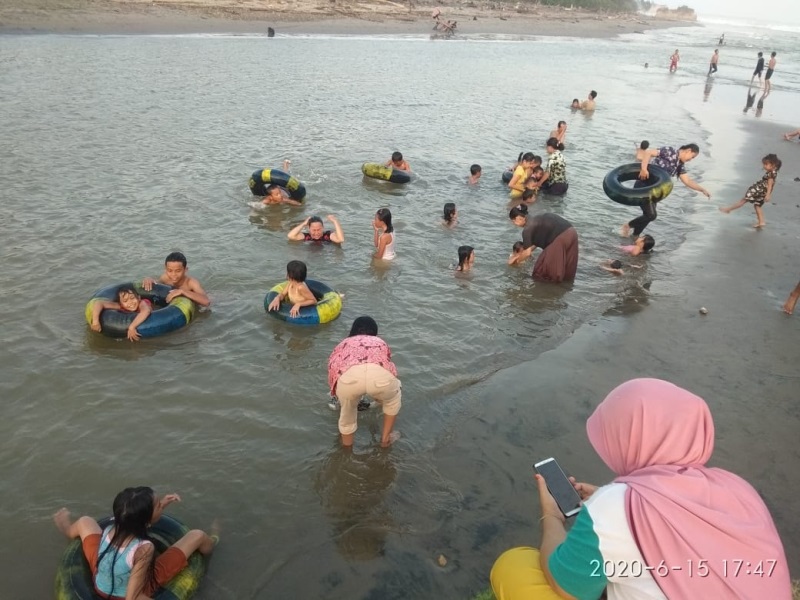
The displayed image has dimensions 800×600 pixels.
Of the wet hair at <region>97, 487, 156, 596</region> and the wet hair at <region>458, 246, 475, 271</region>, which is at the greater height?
the wet hair at <region>97, 487, 156, 596</region>

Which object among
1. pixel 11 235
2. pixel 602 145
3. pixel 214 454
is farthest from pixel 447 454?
pixel 602 145

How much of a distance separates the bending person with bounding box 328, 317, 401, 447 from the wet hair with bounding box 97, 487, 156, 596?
→ 5.58ft

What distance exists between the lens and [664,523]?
194 cm

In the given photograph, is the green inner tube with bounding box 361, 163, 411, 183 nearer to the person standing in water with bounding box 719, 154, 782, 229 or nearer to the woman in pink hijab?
the person standing in water with bounding box 719, 154, 782, 229

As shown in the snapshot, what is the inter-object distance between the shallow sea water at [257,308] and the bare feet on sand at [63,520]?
179 millimetres

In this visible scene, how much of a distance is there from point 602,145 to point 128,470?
17252 mm

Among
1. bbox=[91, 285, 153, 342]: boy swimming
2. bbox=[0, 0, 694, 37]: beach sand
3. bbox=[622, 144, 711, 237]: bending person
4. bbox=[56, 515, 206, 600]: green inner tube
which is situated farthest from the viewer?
bbox=[0, 0, 694, 37]: beach sand

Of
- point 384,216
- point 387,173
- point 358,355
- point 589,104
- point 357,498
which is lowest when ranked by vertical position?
point 357,498

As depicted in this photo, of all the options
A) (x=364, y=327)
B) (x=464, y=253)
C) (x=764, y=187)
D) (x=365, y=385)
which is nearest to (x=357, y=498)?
(x=365, y=385)

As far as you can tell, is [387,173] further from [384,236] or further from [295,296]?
[295,296]

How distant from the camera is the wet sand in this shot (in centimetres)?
486

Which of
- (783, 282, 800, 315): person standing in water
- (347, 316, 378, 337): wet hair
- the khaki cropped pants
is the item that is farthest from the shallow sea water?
(783, 282, 800, 315): person standing in water

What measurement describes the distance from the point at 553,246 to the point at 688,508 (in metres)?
7.04

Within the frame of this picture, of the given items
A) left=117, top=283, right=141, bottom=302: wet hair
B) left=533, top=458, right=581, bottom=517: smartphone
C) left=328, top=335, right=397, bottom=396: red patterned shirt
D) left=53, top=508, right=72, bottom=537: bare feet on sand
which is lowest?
left=53, top=508, right=72, bottom=537: bare feet on sand
